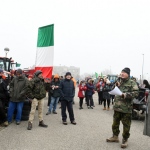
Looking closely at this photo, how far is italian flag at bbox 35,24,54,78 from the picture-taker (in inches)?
366

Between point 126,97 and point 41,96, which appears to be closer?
point 126,97

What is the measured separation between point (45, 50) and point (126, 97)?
4897mm

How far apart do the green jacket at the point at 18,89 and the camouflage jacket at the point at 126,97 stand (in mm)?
3200

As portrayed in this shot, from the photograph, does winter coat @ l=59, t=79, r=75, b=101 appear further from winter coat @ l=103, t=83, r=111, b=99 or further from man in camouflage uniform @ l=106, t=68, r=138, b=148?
winter coat @ l=103, t=83, r=111, b=99

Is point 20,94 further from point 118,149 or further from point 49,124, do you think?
point 118,149

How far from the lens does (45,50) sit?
9656 millimetres

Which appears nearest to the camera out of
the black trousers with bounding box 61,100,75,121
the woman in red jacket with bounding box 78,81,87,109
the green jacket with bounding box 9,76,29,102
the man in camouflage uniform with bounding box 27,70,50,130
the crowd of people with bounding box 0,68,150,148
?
the crowd of people with bounding box 0,68,150,148

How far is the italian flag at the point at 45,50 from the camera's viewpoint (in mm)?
9305

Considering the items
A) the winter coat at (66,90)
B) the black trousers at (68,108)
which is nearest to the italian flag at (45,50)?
the winter coat at (66,90)

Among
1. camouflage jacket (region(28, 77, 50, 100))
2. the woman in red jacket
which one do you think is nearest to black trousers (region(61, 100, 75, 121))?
camouflage jacket (region(28, 77, 50, 100))

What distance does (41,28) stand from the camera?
9.99 m

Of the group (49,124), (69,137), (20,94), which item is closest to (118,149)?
(69,137)

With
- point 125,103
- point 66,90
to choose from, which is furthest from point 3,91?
point 125,103

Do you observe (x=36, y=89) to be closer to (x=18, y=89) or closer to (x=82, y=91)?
(x=18, y=89)
